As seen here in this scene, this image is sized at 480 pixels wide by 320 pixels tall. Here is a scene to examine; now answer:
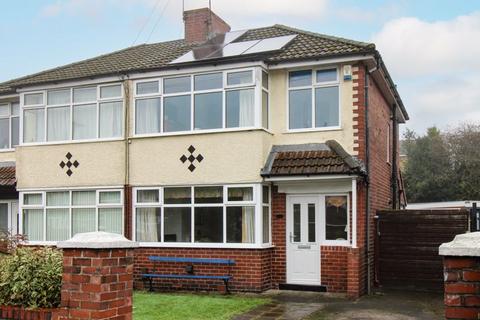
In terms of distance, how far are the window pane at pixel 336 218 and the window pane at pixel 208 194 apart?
2.46 m

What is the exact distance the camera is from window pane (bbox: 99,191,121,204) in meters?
15.1

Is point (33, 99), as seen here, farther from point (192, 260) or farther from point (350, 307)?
point (350, 307)

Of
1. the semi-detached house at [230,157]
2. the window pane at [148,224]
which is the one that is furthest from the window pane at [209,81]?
the window pane at [148,224]

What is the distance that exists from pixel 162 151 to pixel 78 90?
3.09 metres

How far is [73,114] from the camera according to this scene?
617 inches

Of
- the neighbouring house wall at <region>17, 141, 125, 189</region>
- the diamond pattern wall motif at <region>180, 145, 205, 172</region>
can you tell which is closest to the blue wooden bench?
the diamond pattern wall motif at <region>180, 145, 205, 172</region>

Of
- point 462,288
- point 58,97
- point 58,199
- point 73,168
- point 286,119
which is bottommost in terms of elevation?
point 462,288

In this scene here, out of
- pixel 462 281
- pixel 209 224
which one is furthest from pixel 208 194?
pixel 462 281

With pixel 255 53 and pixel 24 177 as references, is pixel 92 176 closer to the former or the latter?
pixel 24 177

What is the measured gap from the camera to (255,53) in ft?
44.7

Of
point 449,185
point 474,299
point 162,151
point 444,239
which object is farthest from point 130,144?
point 449,185

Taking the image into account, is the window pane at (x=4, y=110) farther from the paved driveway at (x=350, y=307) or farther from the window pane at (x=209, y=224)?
the paved driveway at (x=350, y=307)

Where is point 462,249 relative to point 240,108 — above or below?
below

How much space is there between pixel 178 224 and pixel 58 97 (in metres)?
4.90
